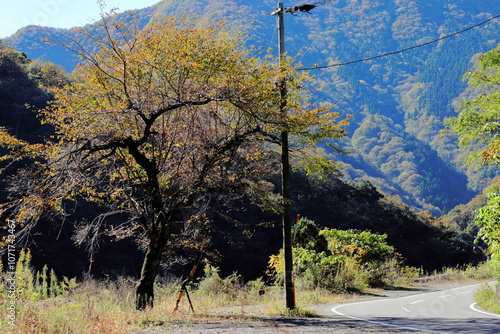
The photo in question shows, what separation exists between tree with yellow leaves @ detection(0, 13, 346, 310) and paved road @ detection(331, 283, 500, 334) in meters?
4.72

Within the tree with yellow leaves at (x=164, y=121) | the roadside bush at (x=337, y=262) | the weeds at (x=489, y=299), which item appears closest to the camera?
the tree with yellow leaves at (x=164, y=121)

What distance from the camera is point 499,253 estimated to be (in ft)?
44.5

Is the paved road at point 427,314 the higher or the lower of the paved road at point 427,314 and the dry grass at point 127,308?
the lower

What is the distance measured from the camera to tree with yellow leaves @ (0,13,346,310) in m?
11.0

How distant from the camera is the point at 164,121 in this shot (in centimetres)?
1238

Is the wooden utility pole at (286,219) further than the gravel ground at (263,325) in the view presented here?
Yes

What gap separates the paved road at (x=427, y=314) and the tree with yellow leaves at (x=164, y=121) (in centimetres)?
472

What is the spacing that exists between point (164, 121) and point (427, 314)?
878 cm

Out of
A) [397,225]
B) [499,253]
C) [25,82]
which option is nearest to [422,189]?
[397,225]

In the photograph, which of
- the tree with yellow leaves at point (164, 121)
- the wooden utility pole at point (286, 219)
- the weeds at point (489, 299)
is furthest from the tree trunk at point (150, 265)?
the weeds at point (489, 299)

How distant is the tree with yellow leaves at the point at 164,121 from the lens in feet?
36.2

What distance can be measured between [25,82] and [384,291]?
3658cm

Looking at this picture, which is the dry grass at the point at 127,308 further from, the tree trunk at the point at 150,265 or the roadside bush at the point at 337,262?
the roadside bush at the point at 337,262

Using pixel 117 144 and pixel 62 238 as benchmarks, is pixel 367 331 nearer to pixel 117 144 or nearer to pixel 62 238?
pixel 117 144
